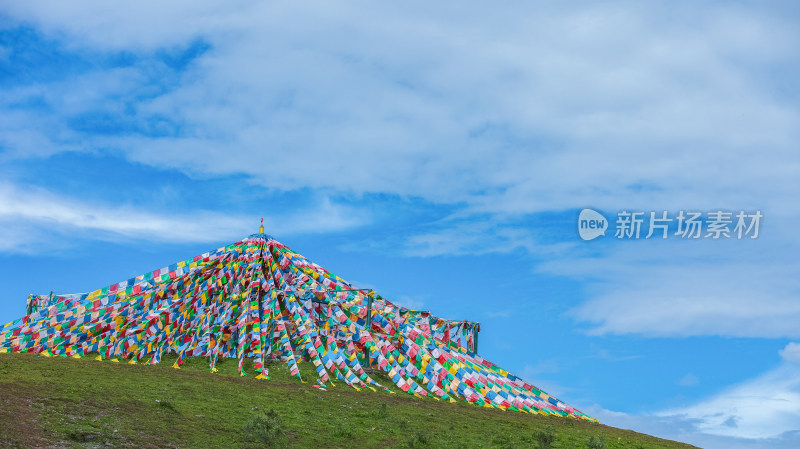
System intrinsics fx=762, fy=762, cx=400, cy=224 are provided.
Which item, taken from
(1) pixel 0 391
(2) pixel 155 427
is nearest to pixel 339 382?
(2) pixel 155 427

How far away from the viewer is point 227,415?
2555cm

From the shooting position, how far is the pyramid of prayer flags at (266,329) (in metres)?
34.8

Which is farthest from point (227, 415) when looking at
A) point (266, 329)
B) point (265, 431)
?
point (266, 329)

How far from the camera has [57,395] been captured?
24359mm

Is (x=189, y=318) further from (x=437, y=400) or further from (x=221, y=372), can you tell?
(x=437, y=400)

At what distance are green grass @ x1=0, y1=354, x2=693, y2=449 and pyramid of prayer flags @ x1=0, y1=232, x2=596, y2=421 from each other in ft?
4.03

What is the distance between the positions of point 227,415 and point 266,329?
10.2m

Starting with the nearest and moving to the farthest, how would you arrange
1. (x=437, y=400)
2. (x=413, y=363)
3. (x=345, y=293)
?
(x=437, y=400), (x=413, y=363), (x=345, y=293)

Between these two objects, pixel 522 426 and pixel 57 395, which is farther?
pixel 522 426

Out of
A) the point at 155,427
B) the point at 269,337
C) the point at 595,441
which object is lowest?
the point at 155,427

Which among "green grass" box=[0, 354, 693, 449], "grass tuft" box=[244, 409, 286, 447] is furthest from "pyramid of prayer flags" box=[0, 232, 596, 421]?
"grass tuft" box=[244, 409, 286, 447]

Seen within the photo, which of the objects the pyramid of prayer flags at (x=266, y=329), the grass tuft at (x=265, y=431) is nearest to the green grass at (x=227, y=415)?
the grass tuft at (x=265, y=431)

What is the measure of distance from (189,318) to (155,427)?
1421 centimetres

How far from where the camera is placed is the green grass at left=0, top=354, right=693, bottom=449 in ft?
72.3
